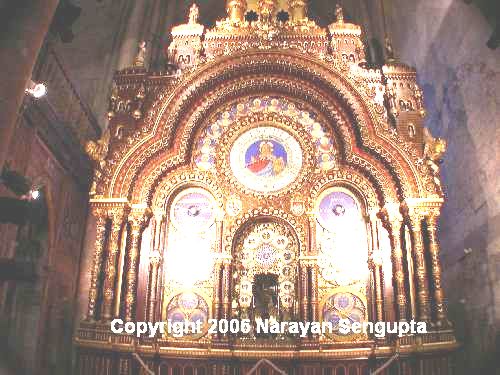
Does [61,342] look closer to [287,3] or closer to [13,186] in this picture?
[13,186]

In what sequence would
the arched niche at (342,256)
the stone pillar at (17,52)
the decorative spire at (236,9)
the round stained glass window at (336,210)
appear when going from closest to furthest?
the stone pillar at (17,52)
the arched niche at (342,256)
the round stained glass window at (336,210)
the decorative spire at (236,9)

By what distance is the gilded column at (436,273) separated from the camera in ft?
31.7

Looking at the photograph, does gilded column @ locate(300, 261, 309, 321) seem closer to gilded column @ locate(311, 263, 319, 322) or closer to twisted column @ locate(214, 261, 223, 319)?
gilded column @ locate(311, 263, 319, 322)

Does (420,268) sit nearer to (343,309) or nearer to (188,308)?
(343,309)

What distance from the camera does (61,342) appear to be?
11.7 metres

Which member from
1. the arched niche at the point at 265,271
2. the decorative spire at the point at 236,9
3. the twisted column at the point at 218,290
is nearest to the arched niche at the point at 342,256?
the arched niche at the point at 265,271

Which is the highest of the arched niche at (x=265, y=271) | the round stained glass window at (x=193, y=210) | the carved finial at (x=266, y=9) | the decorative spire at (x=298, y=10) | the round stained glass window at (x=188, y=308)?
the decorative spire at (x=298, y=10)

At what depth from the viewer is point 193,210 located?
458 inches

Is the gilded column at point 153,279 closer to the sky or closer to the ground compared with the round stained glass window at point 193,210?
closer to the ground

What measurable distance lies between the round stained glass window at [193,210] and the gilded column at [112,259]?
4.70 feet

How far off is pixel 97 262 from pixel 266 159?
183 inches

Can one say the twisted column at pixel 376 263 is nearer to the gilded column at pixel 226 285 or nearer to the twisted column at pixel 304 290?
the twisted column at pixel 304 290

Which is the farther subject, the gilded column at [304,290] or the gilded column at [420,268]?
the gilded column at [304,290]

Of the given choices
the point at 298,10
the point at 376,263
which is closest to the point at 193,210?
the point at 376,263
